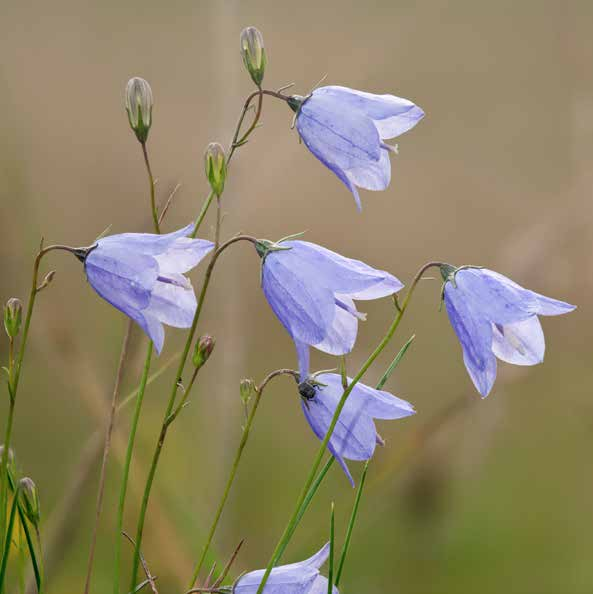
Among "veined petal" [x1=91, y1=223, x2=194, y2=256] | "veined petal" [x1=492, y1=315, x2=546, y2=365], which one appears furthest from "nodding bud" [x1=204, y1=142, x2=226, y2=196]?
"veined petal" [x1=492, y1=315, x2=546, y2=365]

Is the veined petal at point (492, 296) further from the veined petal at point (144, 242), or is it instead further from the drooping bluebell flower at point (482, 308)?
the veined petal at point (144, 242)

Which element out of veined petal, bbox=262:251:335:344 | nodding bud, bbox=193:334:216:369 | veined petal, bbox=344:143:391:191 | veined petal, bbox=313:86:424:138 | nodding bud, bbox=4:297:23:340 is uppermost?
veined petal, bbox=313:86:424:138

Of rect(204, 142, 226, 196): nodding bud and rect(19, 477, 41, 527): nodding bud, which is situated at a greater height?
rect(204, 142, 226, 196): nodding bud

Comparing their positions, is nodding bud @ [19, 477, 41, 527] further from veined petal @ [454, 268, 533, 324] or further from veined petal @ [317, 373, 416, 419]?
veined petal @ [454, 268, 533, 324]

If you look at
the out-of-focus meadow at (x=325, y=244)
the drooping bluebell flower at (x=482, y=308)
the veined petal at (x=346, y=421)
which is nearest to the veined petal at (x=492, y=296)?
the drooping bluebell flower at (x=482, y=308)

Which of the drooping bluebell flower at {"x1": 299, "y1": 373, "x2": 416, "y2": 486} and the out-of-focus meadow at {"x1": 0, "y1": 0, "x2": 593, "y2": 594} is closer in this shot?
the drooping bluebell flower at {"x1": 299, "y1": 373, "x2": 416, "y2": 486}

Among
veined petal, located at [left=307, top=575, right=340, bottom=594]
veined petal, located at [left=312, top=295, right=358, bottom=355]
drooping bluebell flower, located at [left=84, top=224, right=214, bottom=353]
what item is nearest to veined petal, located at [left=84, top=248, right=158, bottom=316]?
drooping bluebell flower, located at [left=84, top=224, right=214, bottom=353]
